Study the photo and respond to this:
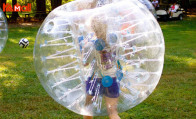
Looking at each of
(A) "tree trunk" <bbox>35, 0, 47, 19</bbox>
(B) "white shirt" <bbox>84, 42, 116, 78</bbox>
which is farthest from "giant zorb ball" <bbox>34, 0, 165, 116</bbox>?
(A) "tree trunk" <bbox>35, 0, 47, 19</bbox>

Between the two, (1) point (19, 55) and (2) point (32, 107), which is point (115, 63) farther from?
(1) point (19, 55)

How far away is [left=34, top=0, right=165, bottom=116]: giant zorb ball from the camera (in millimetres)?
2801

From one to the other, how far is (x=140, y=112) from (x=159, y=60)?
1.69 meters

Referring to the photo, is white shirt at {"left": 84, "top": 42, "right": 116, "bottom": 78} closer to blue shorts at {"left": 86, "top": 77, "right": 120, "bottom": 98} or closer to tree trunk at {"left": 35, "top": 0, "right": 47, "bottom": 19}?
blue shorts at {"left": 86, "top": 77, "right": 120, "bottom": 98}

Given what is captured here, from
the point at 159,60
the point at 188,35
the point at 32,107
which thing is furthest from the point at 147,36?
the point at 188,35

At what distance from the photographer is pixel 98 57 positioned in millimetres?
2840

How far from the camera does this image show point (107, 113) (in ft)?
9.68

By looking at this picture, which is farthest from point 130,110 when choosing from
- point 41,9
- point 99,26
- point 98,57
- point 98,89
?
point 41,9

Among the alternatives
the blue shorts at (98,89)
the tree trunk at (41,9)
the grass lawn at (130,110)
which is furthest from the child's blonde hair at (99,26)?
the tree trunk at (41,9)

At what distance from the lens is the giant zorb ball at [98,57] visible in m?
2.80

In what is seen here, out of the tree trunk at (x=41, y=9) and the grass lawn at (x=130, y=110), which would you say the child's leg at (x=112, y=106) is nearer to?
the grass lawn at (x=130, y=110)

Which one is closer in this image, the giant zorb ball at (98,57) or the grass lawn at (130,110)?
the giant zorb ball at (98,57)

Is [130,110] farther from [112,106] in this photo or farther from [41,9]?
[41,9]

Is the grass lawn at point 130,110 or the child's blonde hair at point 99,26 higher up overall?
the child's blonde hair at point 99,26
